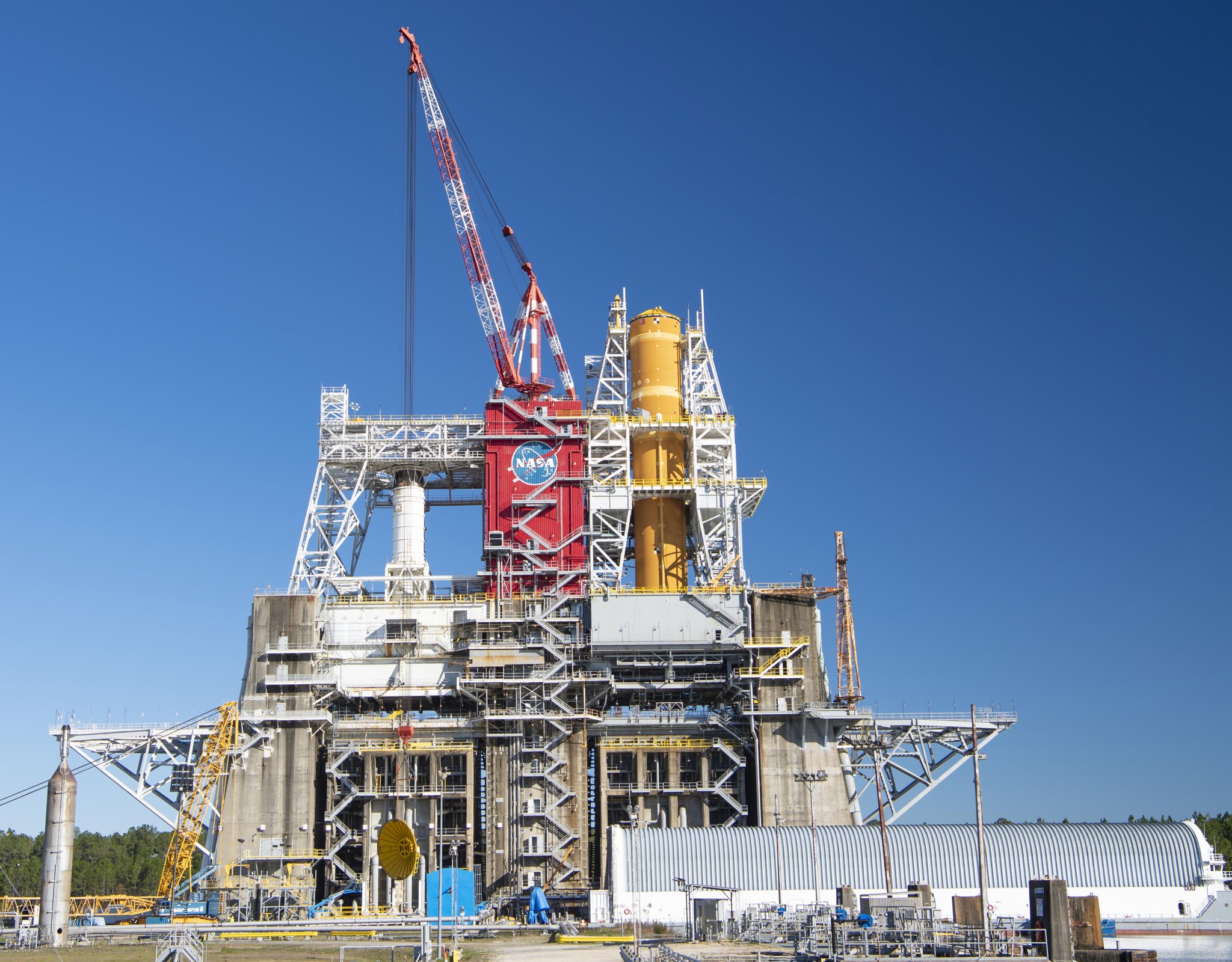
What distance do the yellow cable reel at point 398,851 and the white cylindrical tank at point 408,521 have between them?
5511 cm

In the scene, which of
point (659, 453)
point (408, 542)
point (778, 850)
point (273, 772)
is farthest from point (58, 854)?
point (659, 453)

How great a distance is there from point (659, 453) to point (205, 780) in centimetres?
4726

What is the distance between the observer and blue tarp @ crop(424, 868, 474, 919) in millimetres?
96938

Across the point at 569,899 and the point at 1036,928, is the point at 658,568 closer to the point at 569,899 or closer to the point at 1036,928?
the point at 569,899

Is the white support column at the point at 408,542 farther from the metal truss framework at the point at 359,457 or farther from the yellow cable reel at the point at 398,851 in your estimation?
the yellow cable reel at the point at 398,851

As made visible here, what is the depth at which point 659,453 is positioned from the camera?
406 ft

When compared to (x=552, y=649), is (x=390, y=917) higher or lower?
lower

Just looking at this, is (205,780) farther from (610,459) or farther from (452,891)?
(610,459)

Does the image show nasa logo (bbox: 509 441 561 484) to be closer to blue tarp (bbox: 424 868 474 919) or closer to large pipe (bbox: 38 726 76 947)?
blue tarp (bbox: 424 868 474 919)

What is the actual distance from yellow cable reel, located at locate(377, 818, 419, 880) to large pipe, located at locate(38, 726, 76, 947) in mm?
21046

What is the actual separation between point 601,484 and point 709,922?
46.6 m

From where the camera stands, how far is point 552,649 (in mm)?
110062

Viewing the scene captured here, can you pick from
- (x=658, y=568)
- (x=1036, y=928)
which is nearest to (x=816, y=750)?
(x=658, y=568)

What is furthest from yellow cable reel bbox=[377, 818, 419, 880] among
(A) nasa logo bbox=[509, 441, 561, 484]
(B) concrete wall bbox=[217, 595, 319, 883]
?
(A) nasa logo bbox=[509, 441, 561, 484]
